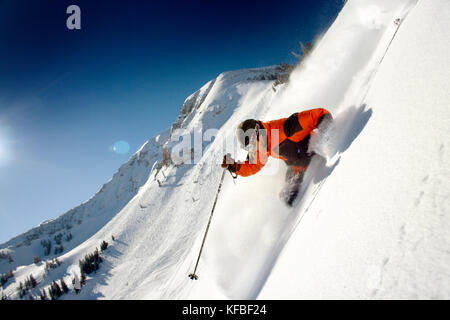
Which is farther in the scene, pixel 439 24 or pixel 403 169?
pixel 439 24

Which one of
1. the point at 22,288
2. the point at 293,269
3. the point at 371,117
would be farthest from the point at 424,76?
the point at 22,288

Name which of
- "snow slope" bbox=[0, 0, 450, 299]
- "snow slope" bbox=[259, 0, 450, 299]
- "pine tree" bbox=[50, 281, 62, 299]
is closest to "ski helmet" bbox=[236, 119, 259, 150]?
"snow slope" bbox=[0, 0, 450, 299]

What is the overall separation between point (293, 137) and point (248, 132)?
31.0 inches

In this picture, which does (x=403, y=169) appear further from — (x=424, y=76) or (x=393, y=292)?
(x=424, y=76)

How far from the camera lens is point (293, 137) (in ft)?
10.8

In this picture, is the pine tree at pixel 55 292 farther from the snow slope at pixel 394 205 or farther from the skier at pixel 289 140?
the snow slope at pixel 394 205

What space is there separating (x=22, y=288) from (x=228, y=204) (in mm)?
23241

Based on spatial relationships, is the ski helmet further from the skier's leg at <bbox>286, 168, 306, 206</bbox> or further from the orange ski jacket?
the skier's leg at <bbox>286, 168, 306, 206</bbox>

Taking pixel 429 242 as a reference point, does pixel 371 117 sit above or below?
above

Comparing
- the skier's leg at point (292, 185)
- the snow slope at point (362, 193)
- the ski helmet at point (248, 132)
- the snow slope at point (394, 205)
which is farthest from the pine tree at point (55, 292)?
the snow slope at point (394, 205)

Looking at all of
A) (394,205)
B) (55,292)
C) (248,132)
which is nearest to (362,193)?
(394,205)

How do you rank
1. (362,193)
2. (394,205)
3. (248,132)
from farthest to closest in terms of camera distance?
(248,132) < (362,193) < (394,205)

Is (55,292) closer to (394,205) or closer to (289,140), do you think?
(289,140)

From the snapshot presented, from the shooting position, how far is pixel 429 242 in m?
0.91
